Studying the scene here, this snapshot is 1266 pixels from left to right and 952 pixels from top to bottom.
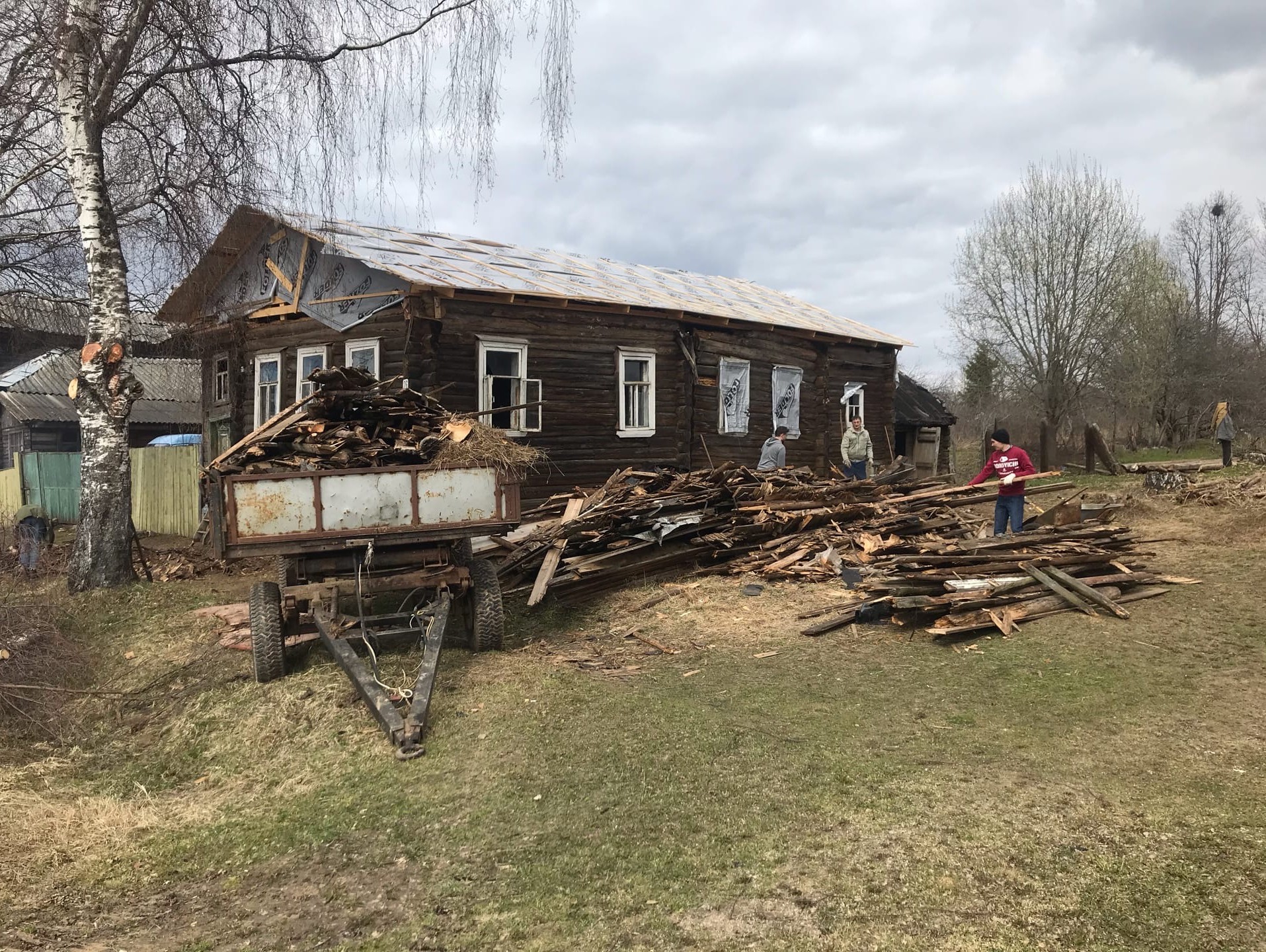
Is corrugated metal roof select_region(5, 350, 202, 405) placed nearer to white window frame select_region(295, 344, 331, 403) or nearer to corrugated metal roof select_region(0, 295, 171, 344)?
white window frame select_region(295, 344, 331, 403)

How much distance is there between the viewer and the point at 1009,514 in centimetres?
1008

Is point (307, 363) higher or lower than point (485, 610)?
higher

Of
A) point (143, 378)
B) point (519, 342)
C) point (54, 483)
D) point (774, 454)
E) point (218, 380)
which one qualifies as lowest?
point (54, 483)

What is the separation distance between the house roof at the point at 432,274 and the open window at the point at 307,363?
2.41 feet

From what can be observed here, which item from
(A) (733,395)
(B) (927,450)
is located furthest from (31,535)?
(B) (927,450)

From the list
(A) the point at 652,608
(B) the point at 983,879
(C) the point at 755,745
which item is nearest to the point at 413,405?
(A) the point at 652,608

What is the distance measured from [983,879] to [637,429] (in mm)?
12412

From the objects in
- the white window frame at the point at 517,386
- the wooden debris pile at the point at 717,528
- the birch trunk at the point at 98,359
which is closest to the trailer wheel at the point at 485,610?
the wooden debris pile at the point at 717,528

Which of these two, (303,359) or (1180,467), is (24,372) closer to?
(303,359)

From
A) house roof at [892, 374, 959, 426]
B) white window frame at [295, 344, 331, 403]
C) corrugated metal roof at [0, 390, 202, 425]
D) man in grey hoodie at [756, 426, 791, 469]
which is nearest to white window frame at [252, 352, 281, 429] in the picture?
white window frame at [295, 344, 331, 403]

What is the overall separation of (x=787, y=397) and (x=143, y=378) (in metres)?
24.1

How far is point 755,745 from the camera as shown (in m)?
4.98

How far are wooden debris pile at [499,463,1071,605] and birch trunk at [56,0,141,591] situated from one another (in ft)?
16.8

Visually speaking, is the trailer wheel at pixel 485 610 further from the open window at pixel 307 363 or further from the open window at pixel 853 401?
the open window at pixel 853 401
